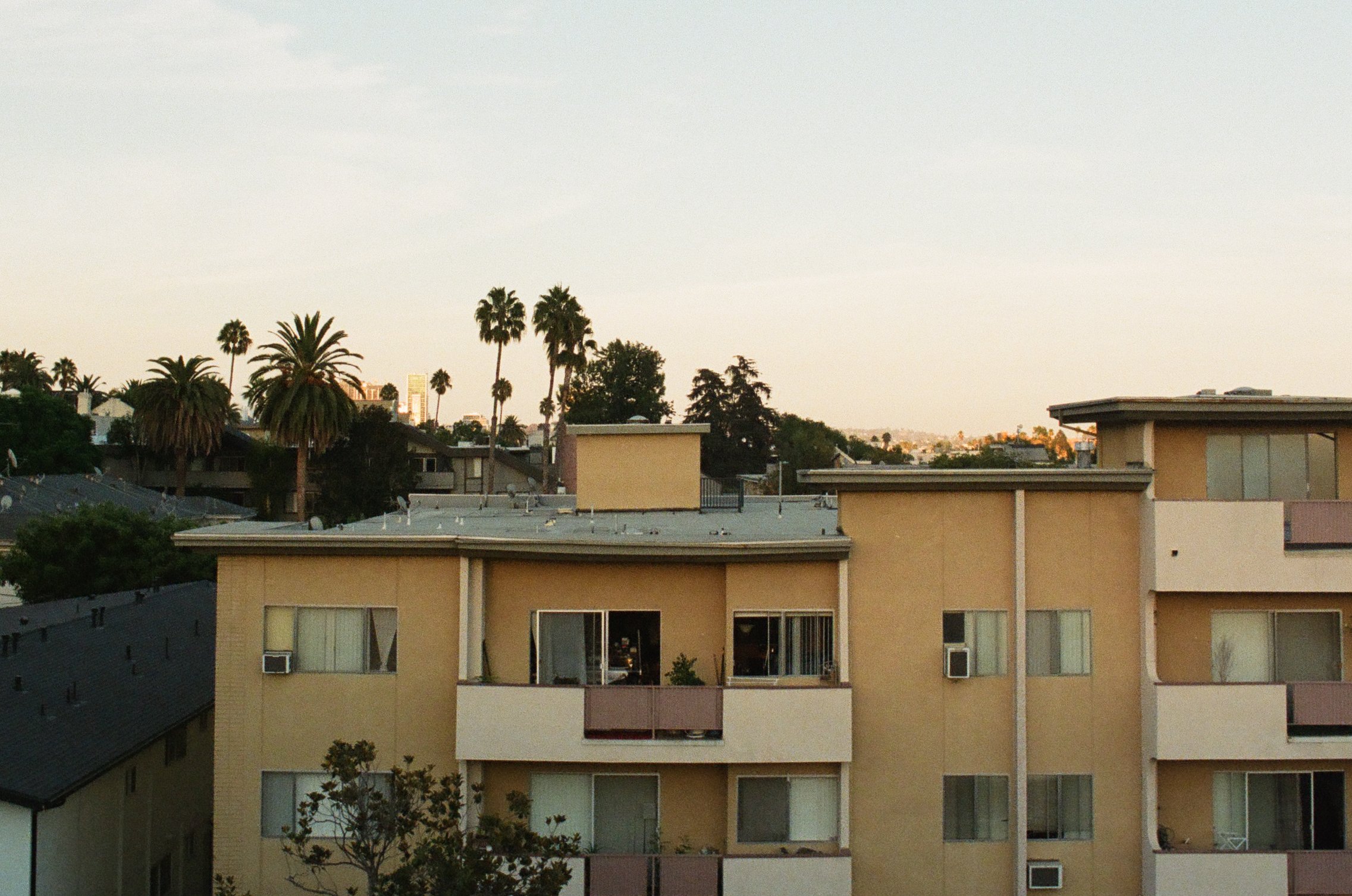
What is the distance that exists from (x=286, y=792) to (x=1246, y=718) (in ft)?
45.5

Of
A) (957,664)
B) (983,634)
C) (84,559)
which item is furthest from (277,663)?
(84,559)

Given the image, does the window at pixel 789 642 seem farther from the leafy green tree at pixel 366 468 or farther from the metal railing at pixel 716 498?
the leafy green tree at pixel 366 468

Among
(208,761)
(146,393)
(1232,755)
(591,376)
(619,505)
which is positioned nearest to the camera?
(1232,755)

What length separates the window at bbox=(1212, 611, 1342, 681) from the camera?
61.0 ft

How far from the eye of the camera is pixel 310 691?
1830 centimetres

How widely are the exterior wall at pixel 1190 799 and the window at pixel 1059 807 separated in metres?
1.17

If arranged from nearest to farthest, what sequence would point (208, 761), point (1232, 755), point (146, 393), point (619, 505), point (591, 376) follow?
point (1232, 755), point (619, 505), point (208, 761), point (146, 393), point (591, 376)

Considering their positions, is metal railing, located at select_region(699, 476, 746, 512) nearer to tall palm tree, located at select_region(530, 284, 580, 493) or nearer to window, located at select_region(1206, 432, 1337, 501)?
window, located at select_region(1206, 432, 1337, 501)

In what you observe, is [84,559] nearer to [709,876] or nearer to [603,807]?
[603,807]

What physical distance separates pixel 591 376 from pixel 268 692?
96.3m

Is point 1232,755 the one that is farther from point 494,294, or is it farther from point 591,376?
point 591,376

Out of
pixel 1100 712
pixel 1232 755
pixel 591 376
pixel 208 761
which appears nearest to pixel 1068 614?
pixel 1100 712

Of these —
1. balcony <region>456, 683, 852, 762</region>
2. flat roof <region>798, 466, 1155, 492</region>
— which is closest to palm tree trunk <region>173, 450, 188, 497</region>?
balcony <region>456, 683, 852, 762</region>

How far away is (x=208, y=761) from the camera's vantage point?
1048 inches
